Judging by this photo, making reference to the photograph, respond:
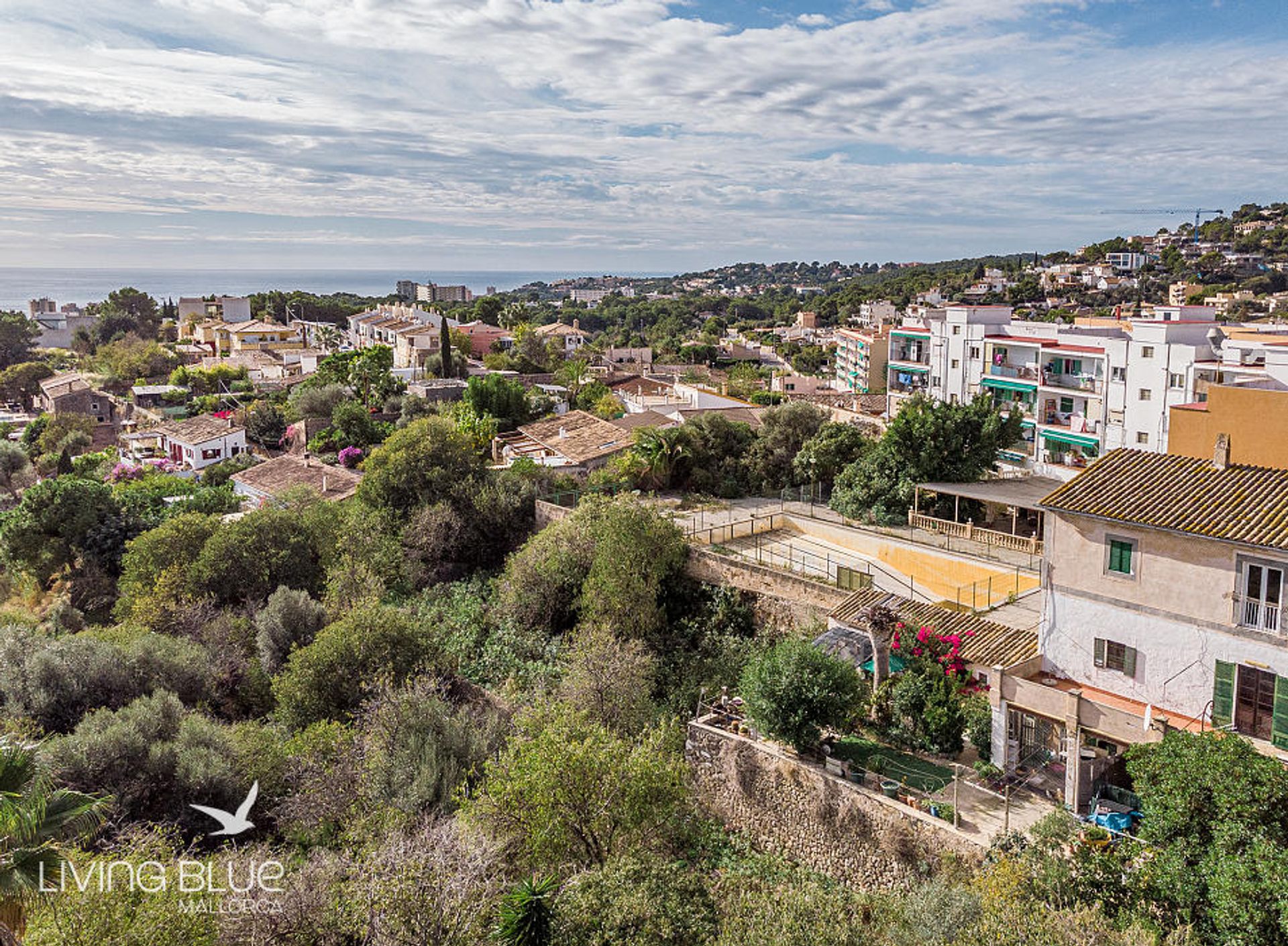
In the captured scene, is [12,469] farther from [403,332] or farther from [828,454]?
[828,454]

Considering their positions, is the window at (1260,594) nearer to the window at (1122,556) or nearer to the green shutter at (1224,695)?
the green shutter at (1224,695)

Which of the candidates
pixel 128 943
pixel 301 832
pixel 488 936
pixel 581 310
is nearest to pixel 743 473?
pixel 301 832

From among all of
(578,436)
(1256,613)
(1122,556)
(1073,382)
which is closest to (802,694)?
(1122,556)

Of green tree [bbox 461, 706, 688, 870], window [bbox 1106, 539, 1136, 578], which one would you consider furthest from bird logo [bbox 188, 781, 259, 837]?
window [bbox 1106, 539, 1136, 578]

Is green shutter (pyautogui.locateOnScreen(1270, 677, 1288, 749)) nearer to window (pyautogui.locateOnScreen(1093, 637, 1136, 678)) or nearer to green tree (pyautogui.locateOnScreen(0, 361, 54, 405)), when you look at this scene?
window (pyautogui.locateOnScreen(1093, 637, 1136, 678))

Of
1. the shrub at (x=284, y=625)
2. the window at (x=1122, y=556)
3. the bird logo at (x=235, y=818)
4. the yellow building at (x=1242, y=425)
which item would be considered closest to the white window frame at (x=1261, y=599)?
the window at (x=1122, y=556)

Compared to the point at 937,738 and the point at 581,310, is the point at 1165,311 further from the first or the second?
the point at 581,310

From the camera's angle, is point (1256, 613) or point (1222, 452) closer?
point (1256, 613)
